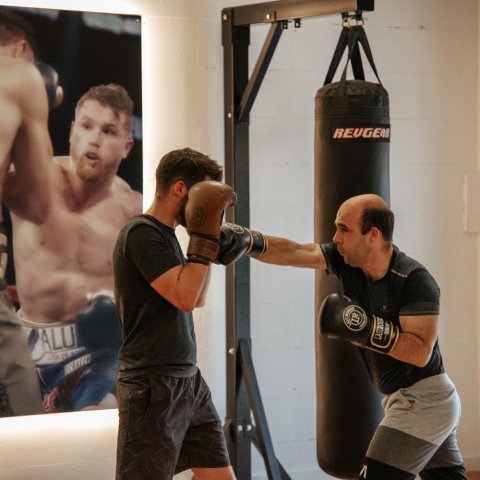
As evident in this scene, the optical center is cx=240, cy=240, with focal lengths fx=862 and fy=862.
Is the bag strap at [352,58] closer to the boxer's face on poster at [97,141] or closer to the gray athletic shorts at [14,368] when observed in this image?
the boxer's face on poster at [97,141]

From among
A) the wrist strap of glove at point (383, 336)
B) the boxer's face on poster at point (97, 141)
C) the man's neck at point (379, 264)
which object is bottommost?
the wrist strap of glove at point (383, 336)

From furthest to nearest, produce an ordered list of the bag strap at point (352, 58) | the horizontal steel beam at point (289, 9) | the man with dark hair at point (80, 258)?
the man with dark hair at point (80, 258) → the bag strap at point (352, 58) → the horizontal steel beam at point (289, 9)

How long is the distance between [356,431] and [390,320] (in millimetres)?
607

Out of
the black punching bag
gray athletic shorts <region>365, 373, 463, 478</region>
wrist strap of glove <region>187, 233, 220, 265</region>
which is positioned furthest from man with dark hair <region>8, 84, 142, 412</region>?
gray athletic shorts <region>365, 373, 463, 478</region>

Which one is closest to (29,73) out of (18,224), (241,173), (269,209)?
(18,224)

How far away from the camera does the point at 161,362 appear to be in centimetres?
246

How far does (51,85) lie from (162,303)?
1.57 m

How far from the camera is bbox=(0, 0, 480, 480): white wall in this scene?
12.5 ft

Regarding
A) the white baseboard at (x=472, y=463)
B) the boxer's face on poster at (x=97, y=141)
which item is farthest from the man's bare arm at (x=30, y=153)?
the white baseboard at (x=472, y=463)

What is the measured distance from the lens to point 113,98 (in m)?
3.73

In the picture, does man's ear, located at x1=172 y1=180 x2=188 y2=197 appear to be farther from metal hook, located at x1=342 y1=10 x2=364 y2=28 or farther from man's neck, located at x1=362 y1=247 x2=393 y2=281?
metal hook, located at x1=342 y1=10 x2=364 y2=28

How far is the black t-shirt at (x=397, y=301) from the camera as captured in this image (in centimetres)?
272

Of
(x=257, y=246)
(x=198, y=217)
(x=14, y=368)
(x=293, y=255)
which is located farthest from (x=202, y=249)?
(x=14, y=368)

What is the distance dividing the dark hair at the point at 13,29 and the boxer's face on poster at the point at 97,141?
0.36m
